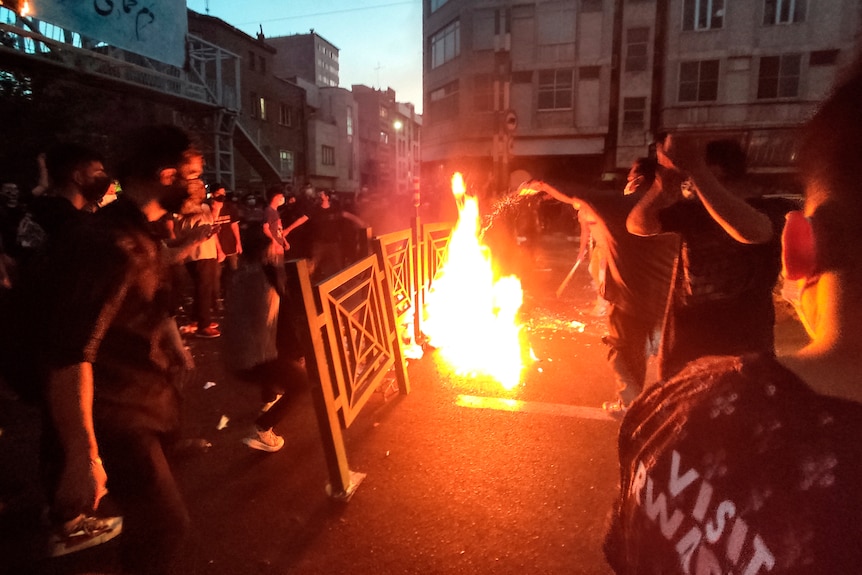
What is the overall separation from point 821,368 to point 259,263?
12.2 ft

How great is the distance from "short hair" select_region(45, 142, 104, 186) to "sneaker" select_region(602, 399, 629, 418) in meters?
4.70

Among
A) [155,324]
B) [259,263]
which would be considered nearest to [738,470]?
[155,324]

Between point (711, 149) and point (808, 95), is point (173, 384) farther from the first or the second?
point (808, 95)

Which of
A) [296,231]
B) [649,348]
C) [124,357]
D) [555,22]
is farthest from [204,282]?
[555,22]

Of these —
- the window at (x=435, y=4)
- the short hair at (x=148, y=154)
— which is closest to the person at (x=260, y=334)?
the short hair at (x=148, y=154)

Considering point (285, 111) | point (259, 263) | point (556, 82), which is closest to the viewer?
point (259, 263)

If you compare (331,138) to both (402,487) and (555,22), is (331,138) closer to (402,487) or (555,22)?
(555,22)

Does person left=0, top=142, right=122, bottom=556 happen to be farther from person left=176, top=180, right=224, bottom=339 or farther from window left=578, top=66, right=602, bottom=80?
window left=578, top=66, right=602, bottom=80

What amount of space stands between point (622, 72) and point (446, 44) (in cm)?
1203

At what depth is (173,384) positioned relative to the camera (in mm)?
2434

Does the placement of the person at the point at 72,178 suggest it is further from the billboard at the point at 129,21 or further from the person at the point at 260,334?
the billboard at the point at 129,21

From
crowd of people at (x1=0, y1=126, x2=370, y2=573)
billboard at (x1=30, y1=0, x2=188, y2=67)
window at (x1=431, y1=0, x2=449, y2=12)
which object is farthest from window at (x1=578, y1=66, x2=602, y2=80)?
crowd of people at (x1=0, y1=126, x2=370, y2=573)

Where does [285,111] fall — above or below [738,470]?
above

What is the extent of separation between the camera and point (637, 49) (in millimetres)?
30094
